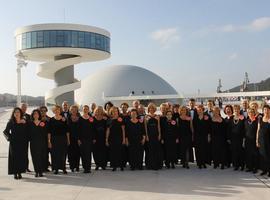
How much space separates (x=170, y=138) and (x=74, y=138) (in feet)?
7.93

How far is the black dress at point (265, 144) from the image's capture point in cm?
789

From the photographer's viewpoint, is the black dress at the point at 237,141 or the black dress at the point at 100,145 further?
the black dress at the point at 100,145

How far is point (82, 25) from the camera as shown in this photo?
142 ft

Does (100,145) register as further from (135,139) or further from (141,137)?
(141,137)

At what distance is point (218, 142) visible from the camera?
8.93m

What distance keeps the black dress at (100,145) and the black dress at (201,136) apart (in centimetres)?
232

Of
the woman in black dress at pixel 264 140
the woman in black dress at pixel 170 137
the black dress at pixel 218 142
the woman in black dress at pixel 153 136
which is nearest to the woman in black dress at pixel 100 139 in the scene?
the woman in black dress at pixel 153 136

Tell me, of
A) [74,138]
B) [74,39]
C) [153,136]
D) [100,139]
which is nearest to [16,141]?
[74,138]

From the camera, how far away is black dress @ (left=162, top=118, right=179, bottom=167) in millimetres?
8977

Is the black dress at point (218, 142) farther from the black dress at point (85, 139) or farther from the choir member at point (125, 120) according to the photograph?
the black dress at point (85, 139)

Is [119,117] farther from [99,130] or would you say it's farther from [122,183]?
[122,183]

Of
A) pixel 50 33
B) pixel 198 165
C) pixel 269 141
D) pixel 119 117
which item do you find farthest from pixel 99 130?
pixel 50 33

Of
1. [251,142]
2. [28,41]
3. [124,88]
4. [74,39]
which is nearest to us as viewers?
[251,142]

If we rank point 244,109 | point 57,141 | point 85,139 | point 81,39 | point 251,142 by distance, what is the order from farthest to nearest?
point 81,39 < point 244,109 < point 85,139 < point 57,141 < point 251,142
